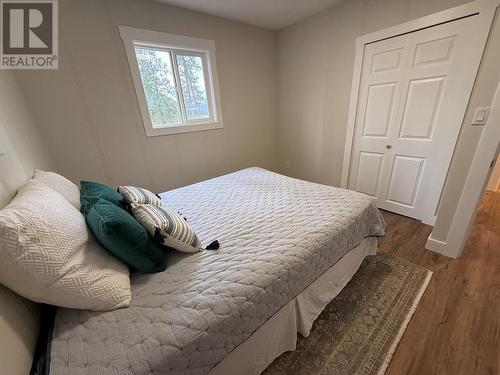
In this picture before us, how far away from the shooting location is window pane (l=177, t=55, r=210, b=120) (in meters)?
2.60

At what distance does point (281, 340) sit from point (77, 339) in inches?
36.5

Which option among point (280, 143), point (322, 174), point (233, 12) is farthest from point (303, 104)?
point (233, 12)

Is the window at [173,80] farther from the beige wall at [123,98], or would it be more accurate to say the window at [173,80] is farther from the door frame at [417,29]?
the door frame at [417,29]

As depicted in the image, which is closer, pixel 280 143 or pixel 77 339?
pixel 77 339

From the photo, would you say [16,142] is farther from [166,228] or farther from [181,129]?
[181,129]

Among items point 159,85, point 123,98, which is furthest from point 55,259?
point 159,85

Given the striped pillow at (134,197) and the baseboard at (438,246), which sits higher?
the striped pillow at (134,197)

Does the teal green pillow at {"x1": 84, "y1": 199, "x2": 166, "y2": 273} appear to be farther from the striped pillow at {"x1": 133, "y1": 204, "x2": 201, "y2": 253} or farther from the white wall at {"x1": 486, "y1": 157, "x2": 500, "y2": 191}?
the white wall at {"x1": 486, "y1": 157, "x2": 500, "y2": 191}

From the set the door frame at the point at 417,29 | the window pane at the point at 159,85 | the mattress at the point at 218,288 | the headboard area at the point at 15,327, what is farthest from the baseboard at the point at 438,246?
the window pane at the point at 159,85

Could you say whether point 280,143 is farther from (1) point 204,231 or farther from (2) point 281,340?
(2) point 281,340

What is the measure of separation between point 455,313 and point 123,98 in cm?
338

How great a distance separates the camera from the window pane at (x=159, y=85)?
2354 mm

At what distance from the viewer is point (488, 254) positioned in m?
1.78

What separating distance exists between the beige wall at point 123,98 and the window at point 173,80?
3.3 inches
